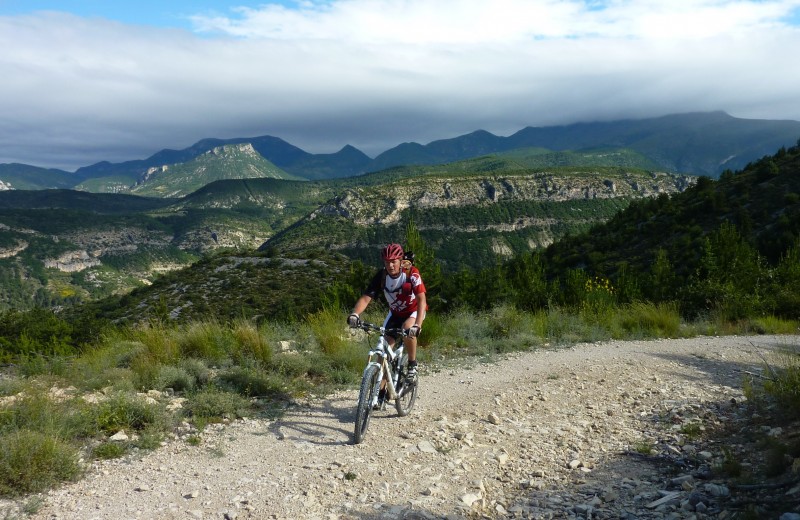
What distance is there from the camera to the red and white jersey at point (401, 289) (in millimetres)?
5934

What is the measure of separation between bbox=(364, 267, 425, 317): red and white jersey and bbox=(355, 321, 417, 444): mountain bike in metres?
0.39

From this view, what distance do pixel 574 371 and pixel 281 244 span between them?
550 feet

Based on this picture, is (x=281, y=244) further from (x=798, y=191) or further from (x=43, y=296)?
(x=798, y=191)

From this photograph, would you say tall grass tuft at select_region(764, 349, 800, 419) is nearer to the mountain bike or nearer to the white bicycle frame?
the mountain bike

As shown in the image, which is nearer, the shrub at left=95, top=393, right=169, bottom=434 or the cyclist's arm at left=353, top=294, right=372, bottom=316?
the shrub at left=95, top=393, right=169, bottom=434

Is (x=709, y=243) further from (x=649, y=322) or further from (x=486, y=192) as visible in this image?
(x=486, y=192)

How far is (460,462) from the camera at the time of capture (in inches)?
189

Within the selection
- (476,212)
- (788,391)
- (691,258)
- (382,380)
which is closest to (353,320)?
(382,380)

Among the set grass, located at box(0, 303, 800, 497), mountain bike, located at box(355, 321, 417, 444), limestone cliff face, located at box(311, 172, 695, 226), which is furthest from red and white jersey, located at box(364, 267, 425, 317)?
limestone cliff face, located at box(311, 172, 695, 226)

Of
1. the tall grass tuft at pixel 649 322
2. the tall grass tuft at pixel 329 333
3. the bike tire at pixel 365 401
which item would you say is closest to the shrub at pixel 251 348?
the tall grass tuft at pixel 329 333

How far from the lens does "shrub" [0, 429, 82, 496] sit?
4047 mm

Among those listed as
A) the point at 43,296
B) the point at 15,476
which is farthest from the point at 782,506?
the point at 43,296

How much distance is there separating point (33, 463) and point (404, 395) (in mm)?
3978

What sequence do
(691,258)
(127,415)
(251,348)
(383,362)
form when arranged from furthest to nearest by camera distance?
(691,258)
(251,348)
(383,362)
(127,415)
